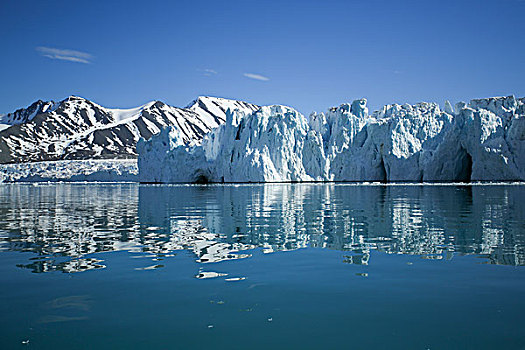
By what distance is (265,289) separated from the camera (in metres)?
5.12

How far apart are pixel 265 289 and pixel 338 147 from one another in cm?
5127

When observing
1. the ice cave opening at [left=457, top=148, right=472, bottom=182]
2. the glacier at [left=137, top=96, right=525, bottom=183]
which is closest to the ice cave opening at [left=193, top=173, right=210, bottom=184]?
the glacier at [left=137, top=96, right=525, bottom=183]

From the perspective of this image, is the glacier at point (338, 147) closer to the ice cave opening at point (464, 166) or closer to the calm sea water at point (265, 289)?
the ice cave opening at point (464, 166)

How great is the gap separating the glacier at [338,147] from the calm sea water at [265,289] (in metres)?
39.8

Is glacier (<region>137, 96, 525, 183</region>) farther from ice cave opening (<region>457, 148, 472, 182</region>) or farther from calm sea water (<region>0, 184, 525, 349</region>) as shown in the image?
calm sea water (<region>0, 184, 525, 349</region>)

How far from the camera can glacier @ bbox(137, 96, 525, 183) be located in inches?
1836

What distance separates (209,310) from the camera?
4.37 meters

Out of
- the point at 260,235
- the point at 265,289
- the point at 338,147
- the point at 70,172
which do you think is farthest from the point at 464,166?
the point at 70,172

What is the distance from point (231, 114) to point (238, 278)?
51.3m

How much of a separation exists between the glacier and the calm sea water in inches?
1566

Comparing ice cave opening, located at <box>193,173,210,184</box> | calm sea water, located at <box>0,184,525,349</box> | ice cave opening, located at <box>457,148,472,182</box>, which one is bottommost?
calm sea water, located at <box>0,184,525,349</box>

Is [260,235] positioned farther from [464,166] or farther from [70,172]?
[70,172]

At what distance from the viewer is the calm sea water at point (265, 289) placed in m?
3.70

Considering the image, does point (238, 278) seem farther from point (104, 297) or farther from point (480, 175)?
point (480, 175)
